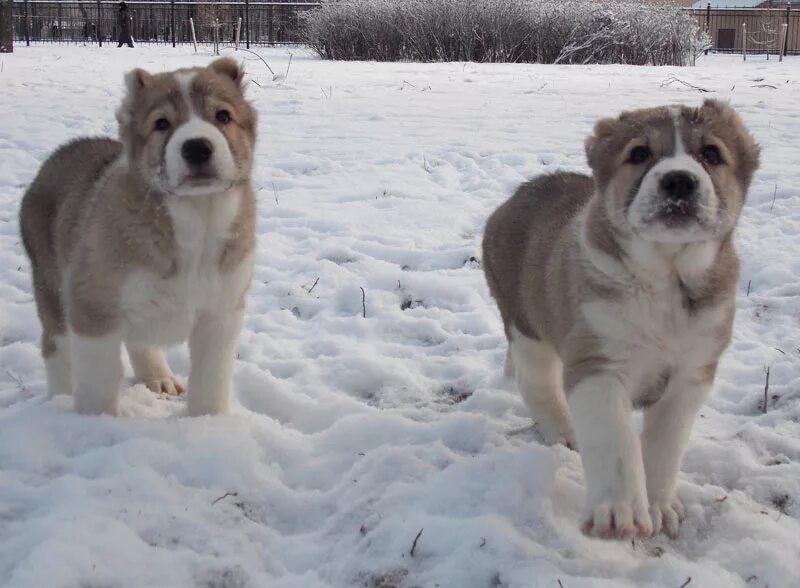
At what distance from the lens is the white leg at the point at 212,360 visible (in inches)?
163

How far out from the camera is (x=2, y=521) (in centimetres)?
310

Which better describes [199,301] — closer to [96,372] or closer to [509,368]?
[96,372]

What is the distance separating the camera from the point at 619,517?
2.99 m

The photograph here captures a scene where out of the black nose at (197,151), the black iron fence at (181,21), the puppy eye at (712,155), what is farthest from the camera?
the black iron fence at (181,21)

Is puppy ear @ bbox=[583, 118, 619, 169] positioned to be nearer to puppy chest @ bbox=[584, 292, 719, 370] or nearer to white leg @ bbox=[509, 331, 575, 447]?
puppy chest @ bbox=[584, 292, 719, 370]

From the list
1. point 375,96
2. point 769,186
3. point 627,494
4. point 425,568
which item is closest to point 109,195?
point 425,568

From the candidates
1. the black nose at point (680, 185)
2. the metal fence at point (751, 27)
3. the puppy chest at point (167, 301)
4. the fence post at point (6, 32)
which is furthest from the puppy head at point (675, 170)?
the metal fence at point (751, 27)

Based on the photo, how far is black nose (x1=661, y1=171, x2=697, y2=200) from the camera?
320cm

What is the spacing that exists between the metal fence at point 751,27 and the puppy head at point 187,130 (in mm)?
37792

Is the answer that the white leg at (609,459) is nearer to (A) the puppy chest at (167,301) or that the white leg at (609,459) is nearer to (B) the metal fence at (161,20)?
(A) the puppy chest at (167,301)

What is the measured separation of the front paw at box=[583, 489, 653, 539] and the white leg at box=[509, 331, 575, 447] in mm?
1012

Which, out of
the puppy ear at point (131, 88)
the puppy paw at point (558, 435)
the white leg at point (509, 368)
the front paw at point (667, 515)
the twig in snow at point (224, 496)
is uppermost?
the puppy ear at point (131, 88)

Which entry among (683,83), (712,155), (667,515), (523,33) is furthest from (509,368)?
(523,33)

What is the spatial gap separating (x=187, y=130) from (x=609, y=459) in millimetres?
2211
